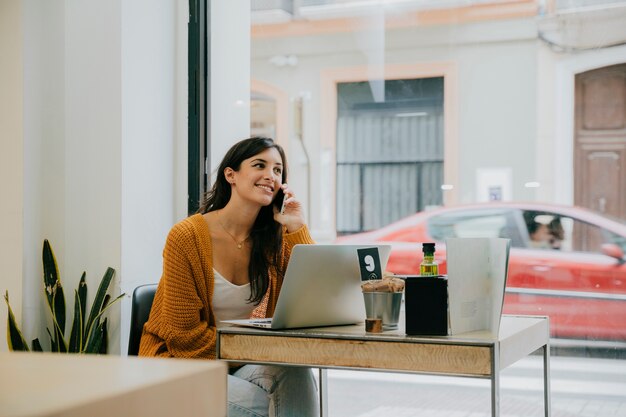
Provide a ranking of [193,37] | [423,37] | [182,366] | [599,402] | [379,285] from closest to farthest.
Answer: [182,366], [379,285], [599,402], [423,37], [193,37]

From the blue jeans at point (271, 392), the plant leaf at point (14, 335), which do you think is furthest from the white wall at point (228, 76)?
the blue jeans at point (271, 392)

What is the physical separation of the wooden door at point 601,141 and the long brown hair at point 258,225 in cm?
130

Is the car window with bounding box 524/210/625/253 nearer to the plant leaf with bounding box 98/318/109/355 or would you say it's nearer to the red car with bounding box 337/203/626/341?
the red car with bounding box 337/203/626/341

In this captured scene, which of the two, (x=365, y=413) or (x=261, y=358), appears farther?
(x=365, y=413)

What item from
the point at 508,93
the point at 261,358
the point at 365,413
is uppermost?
the point at 508,93

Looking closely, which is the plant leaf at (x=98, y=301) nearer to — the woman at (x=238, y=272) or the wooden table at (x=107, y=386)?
the woman at (x=238, y=272)

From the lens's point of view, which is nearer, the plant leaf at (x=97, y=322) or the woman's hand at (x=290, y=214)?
the woman's hand at (x=290, y=214)

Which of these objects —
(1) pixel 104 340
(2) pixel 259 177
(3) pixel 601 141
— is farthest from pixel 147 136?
(3) pixel 601 141

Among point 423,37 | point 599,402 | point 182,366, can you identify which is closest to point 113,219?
point 423,37

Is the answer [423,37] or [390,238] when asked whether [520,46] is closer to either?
[423,37]

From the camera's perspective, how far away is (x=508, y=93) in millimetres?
3625

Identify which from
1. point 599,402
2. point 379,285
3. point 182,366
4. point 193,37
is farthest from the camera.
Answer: point 193,37

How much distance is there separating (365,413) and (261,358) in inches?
74.8

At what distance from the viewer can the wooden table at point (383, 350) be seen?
189 centimetres
